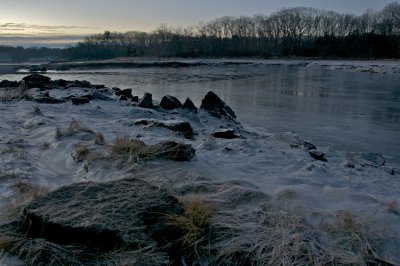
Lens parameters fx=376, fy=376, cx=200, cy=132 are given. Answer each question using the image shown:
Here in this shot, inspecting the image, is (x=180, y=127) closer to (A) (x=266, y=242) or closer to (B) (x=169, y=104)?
(B) (x=169, y=104)

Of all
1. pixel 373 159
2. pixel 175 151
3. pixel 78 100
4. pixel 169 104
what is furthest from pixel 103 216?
pixel 169 104

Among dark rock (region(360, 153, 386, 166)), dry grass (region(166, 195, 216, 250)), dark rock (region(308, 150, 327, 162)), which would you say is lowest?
dark rock (region(360, 153, 386, 166))

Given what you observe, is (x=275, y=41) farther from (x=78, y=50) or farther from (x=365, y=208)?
(x=365, y=208)

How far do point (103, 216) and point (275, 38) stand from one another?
112 metres

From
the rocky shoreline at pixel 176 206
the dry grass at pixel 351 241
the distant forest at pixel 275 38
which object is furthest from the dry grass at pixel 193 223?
the distant forest at pixel 275 38

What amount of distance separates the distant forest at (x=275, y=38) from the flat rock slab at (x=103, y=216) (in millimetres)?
84281

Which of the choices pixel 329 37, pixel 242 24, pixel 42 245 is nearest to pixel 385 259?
pixel 42 245

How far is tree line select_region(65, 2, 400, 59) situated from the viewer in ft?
297

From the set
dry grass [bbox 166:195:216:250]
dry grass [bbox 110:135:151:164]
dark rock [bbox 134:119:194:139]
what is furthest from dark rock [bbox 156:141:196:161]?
dark rock [bbox 134:119:194:139]

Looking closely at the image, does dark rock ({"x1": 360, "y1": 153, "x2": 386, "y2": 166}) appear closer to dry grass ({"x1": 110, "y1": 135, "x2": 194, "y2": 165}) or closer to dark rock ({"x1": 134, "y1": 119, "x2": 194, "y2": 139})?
dark rock ({"x1": 134, "y1": 119, "x2": 194, "y2": 139})

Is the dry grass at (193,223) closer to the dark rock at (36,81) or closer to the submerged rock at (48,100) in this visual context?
the submerged rock at (48,100)

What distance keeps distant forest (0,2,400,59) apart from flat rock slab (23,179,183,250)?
84.3 m

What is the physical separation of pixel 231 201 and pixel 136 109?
24.0ft

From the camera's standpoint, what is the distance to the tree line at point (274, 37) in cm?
9056
